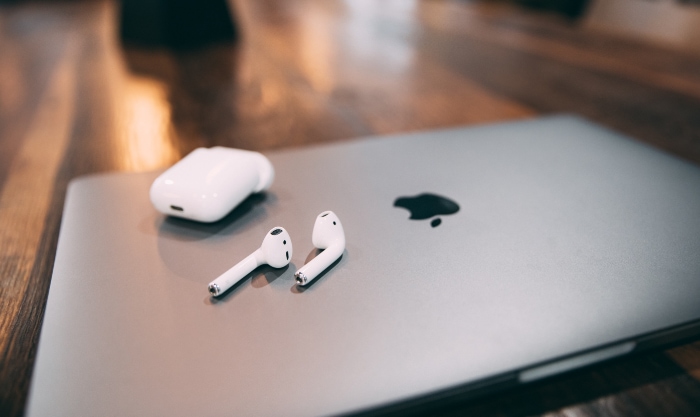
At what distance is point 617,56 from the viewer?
1350 mm

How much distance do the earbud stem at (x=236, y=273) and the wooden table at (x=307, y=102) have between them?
147mm

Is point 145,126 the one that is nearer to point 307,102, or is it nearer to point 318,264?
point 307,102

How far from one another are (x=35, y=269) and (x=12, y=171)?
0.31 m

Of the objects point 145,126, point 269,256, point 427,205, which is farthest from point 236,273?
point 145,126

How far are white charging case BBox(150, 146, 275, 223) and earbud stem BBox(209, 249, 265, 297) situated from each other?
3.4 inches

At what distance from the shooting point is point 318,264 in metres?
0.37

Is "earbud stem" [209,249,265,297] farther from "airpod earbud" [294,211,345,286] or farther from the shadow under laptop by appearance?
the shadow under laptop

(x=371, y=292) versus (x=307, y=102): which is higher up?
(x=307, y=102)

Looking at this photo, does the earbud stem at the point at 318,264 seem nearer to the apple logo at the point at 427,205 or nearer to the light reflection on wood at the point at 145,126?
the apple logo at the point at 427,205

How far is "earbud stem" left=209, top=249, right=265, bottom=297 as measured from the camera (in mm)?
348

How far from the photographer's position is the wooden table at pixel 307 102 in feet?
1.13

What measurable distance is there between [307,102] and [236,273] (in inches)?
25.7

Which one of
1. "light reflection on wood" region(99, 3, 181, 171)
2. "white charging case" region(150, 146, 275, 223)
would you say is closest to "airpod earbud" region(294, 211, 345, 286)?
"white charging case" region(150, 146, 275, 223)

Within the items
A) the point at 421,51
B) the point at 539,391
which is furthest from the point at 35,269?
the point at 421,51
